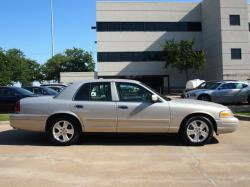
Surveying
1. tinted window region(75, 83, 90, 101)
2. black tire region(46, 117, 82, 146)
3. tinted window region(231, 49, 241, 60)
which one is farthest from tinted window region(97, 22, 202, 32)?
black tire region(46, 117, 82, 146)

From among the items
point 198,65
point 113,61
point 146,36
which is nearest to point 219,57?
point 198,65

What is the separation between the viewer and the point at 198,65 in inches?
2062

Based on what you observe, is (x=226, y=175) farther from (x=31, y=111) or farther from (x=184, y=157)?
(x=31, y=111)

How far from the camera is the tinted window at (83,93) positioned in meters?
9.77

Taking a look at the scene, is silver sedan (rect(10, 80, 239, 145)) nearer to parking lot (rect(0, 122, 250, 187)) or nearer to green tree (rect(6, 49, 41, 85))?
parking lot (rect(0, 122, 250, 187))

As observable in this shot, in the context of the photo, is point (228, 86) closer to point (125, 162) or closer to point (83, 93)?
point (83, 93)

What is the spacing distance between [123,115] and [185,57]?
143ft

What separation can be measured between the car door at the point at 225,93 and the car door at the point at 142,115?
13641mm

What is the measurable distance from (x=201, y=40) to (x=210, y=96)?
37.4 meters

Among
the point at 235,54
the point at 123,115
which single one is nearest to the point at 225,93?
the point at 123,115

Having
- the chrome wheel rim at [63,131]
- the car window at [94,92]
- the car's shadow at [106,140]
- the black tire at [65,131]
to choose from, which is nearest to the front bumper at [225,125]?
the car's shadow at [106,140]

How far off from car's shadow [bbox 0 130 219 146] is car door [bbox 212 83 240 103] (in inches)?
493

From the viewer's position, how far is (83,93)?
9.82 m

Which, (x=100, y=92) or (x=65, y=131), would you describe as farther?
(x=100, y=92)
